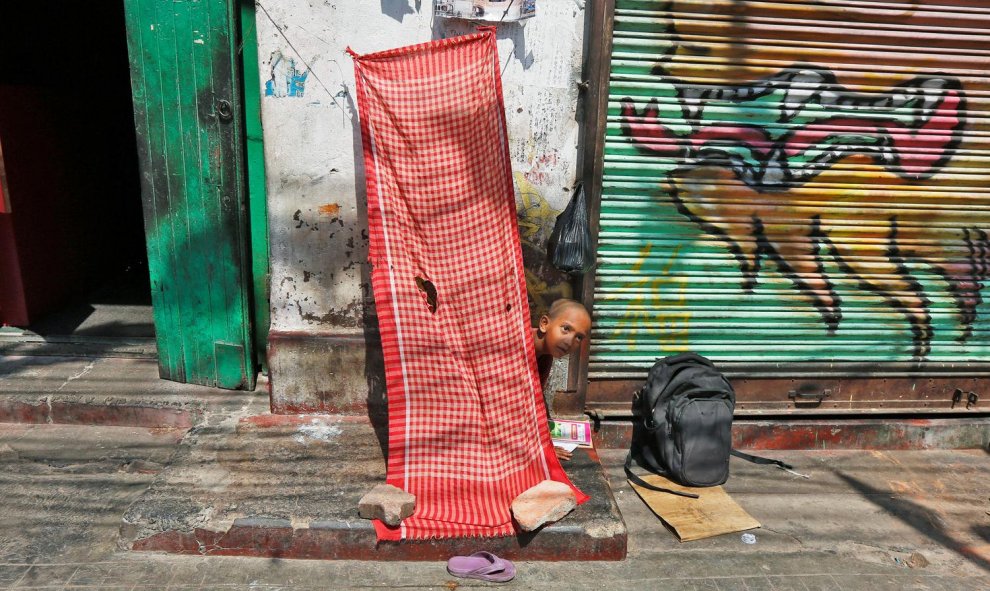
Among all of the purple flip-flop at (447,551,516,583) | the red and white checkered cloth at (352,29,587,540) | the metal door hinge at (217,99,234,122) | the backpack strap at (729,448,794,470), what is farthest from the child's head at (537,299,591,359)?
the metal door hinge at (217,99,234,122)

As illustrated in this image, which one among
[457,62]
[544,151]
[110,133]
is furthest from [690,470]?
[110,133]

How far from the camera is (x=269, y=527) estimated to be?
330 cm

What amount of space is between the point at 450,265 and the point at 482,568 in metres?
1.59

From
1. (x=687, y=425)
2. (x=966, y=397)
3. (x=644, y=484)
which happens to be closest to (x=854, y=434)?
(x=966, y=397)

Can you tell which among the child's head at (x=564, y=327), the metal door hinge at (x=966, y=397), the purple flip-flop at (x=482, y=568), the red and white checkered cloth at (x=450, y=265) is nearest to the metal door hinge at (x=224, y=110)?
the red and white checkered cloth at (x=450, y=265)

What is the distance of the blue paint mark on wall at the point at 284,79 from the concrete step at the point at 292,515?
2107 mm

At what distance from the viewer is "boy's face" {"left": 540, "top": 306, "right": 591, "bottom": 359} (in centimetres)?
370

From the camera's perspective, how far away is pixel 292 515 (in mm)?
3373

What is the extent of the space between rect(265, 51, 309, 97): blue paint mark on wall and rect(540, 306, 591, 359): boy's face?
1998 mm

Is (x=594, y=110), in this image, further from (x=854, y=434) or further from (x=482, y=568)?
(x=854, y=434)

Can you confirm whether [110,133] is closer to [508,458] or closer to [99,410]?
[99,410]

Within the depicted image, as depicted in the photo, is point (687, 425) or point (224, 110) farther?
point (224, 110)

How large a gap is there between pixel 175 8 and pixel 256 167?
102 cm

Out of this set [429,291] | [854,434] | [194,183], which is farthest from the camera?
[854,434]
